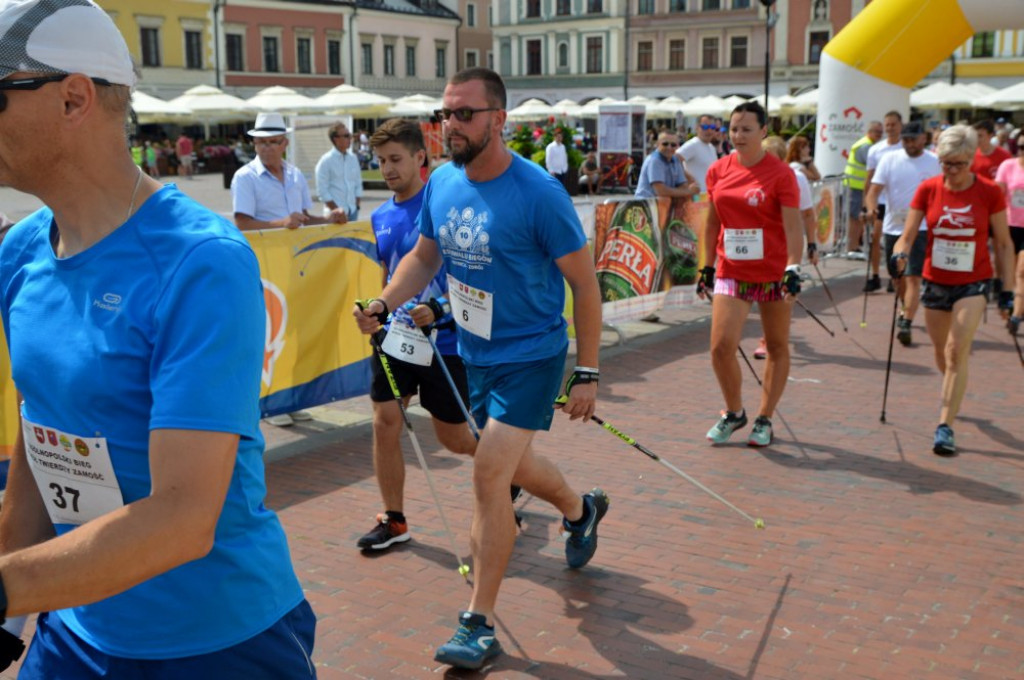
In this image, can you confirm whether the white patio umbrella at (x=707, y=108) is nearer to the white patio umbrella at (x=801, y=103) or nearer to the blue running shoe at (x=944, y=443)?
the white patio umbrella at (x=801, y=103)

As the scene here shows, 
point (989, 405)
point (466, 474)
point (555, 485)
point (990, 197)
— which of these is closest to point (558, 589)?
point (555, 485)

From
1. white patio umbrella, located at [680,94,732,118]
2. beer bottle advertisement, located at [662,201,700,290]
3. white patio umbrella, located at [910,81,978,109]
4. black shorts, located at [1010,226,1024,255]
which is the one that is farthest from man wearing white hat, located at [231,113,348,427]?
white patio umbrella, located at [680,94,732,118]

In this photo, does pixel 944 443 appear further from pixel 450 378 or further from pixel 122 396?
pixel 122 396

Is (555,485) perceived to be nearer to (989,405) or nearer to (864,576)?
(864,576)

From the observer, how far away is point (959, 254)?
23.1 feet

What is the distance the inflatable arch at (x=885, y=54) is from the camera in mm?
17156

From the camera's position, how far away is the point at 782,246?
7156mm

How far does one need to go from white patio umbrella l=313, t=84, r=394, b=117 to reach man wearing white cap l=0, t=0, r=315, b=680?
114 ft

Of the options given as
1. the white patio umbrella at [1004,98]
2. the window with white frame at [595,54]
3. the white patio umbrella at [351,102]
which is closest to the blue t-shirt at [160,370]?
the white patio umbrella at [1004,98]

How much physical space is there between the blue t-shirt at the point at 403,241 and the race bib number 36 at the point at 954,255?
3492mm

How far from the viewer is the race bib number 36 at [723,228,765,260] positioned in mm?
7086

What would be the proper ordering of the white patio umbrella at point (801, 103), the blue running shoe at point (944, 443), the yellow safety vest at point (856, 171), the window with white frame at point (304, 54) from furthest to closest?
the window with white frame at point (304, 54), the white patio umbrella at point (801, 103), the yellow safety vest at point (856, 171), the blue running shoe at point (944, 443)

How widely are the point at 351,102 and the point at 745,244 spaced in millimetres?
30803

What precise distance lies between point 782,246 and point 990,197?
1.38 meters
